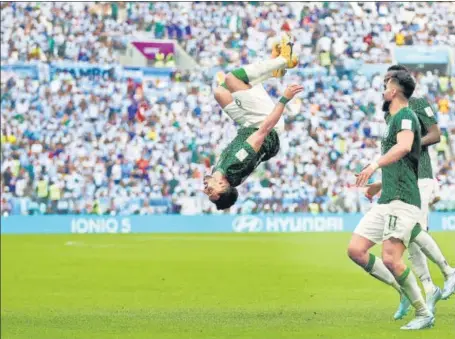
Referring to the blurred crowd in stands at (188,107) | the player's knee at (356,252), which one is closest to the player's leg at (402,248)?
the player's knee at (356,252)

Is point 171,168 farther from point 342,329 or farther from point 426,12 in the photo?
point 342,329

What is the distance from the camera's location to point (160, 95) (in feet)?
139

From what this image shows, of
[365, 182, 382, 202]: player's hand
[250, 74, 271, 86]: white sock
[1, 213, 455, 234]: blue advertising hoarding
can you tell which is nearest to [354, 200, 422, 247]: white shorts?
[365, 182, 382, 202]: player's hand

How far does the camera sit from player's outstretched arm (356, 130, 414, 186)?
10.2 m

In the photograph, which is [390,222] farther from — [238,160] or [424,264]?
[238,160]

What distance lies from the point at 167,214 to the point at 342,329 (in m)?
26.4

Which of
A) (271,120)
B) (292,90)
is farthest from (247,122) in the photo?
(292,90)

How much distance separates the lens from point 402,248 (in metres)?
11.2

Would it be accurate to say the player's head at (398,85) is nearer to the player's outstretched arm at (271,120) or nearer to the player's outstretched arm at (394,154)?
the player's outstretched arm at (394,154)

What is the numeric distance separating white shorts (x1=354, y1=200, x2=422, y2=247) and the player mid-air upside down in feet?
4.84

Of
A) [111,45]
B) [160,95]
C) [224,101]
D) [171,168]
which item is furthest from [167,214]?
[224,101]

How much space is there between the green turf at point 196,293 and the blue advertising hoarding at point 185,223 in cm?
556

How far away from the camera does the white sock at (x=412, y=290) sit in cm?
1115

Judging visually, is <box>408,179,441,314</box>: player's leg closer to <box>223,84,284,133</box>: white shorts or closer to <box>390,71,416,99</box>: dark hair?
<box>223,84,284,133</box>: white shorts
